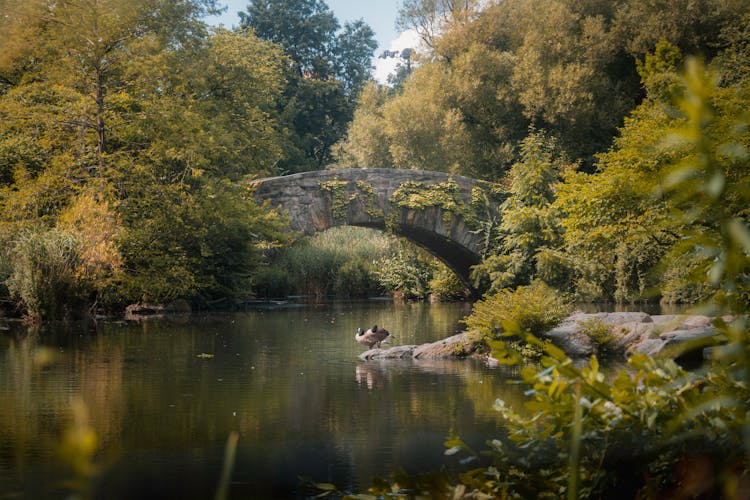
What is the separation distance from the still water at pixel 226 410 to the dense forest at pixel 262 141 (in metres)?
2.88

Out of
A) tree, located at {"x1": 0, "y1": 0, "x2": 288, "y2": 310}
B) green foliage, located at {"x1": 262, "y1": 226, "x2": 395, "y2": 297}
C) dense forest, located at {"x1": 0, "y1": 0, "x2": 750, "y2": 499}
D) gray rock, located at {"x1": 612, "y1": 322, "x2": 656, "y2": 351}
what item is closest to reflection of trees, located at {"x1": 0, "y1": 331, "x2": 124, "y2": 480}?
dense forest, located at {"x1": 0, "y1": 0, "x2": 750, "y2": 499}

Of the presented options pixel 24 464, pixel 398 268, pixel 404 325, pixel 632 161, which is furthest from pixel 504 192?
pixel 24 464

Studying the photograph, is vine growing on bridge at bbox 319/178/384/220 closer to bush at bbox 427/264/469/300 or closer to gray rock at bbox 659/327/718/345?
bush at bbox 427/264/469/300

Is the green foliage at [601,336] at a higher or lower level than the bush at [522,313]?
lower

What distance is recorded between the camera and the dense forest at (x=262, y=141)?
14.4m

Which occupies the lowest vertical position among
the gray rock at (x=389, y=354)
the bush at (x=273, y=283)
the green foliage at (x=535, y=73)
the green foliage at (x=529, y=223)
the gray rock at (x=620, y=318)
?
the gray rock at (x=389, y=354)

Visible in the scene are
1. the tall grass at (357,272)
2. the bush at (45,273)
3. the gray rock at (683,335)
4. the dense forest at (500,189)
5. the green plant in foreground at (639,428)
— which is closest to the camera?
the green plant in foreground at (639,428)

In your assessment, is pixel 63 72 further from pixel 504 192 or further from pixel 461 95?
pixel 461 95

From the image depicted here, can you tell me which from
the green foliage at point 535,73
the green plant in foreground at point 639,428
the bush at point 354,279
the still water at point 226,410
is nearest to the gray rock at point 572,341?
the still water at point 226,410

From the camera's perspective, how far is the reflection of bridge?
19.5 m

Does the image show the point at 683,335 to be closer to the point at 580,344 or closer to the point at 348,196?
the point at 580,344

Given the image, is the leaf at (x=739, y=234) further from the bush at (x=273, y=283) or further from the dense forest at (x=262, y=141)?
the bush at (x=273, y=283)

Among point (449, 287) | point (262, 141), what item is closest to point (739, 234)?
point (449, 287)

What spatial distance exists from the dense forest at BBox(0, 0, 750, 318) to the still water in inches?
113
